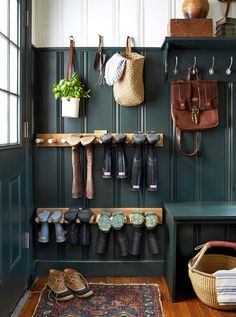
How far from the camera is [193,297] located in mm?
2381

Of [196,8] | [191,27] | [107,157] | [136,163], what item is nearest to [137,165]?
[136,163]

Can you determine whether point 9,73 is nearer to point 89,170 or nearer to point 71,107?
point 71,107

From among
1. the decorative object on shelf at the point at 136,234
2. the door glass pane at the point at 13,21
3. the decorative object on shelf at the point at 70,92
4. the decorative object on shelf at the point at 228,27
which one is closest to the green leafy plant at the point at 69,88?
the decorative object on shelf at the point at 70,92

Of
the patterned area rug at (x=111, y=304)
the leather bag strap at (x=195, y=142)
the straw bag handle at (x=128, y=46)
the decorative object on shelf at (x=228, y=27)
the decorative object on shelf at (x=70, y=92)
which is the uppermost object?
the decorative object on shelf at (x=228, y=27)

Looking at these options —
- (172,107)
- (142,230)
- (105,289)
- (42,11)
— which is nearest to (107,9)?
(42,11)

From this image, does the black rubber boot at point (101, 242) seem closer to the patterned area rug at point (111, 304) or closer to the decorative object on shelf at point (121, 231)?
the decorative object on shelf at point (121, 231)

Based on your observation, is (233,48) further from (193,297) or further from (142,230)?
(193,297)

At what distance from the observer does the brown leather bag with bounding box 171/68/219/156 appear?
8.46ft

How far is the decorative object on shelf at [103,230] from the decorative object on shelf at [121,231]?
0.13 feet

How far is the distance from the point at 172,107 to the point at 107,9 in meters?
0.97

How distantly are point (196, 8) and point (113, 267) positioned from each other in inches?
84.0

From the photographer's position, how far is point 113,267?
2699 millimetres

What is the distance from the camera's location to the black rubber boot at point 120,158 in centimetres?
255

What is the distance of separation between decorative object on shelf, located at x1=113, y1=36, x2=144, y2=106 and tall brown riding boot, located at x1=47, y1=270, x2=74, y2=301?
141cm
